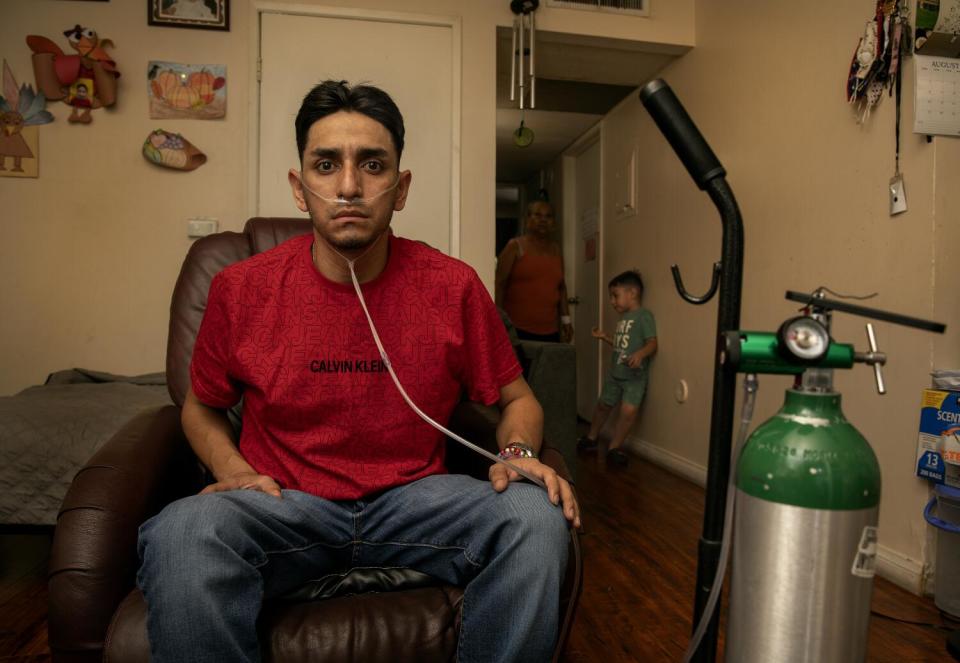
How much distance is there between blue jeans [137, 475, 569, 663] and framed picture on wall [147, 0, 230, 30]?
2.34 metres

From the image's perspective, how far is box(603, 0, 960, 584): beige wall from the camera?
66.9 inches

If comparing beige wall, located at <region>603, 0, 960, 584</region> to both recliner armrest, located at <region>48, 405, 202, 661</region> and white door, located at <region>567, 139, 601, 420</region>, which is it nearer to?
white door, located at <region>567, 139, 601, 420</region>

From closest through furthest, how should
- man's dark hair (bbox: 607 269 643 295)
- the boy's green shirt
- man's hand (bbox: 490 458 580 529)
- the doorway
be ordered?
man's hand (bbox: 490 458 580 529), the boy's green shirt, man's dark hair (bbox: 607 269 643 295), the doorway

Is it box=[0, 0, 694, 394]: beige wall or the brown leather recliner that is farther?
box=[0, 0, 694, 394]: beige wall

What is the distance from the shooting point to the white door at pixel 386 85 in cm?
263

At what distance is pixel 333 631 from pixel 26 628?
3.66 feet

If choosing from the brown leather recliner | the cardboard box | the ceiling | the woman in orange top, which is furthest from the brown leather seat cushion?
the woman in orange top

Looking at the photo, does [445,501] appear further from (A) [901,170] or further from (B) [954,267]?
(A) [901,170]

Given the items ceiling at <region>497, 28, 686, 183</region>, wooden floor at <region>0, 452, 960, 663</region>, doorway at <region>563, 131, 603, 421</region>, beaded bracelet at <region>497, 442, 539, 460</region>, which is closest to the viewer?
beaded bracelet at <region>497, 442, 539, 460</region>

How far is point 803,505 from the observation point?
0.56 metres

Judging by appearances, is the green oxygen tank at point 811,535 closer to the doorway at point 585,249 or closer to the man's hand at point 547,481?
the man's hand at point 547,481

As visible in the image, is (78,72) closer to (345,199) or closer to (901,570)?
(345,199)

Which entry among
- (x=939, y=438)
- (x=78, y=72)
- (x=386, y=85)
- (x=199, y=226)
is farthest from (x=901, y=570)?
(x=78, y=72)

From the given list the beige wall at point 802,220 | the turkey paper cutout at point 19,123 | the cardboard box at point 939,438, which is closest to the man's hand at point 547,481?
the cardboard box at point 939,438
